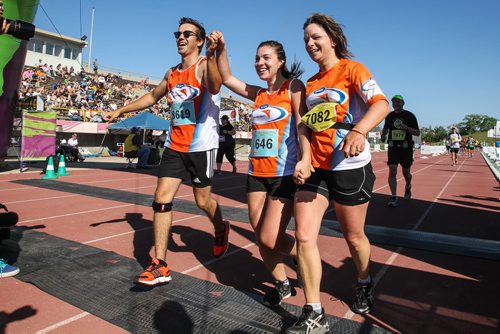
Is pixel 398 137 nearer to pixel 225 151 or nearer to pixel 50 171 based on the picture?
pixel 225 151

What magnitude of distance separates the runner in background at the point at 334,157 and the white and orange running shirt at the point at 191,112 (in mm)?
1109

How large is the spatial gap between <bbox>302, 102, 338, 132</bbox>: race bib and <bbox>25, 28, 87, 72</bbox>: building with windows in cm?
4178

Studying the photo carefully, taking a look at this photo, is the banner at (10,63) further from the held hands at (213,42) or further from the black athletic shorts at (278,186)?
the black athletic shorts at (278,186)

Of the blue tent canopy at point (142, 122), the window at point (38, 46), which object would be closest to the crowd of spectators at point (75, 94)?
the window at point (38, 46)

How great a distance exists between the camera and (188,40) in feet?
11.5

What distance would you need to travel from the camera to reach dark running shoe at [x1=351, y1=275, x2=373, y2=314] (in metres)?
2.81

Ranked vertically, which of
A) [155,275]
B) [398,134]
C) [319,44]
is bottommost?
[155,275]

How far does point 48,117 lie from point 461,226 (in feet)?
45.3

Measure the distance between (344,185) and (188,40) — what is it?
1.98 metres

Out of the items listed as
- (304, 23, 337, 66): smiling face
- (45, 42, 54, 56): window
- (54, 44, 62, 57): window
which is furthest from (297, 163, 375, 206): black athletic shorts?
(54, 44, 62, 57): window

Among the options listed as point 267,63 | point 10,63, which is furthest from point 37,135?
point 267,63

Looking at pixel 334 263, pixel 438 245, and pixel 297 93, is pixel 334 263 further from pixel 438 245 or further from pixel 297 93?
pixel 297 93

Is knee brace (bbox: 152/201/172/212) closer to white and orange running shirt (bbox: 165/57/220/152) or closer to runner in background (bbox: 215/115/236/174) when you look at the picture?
white and orange running shirt (bbox: 165/57/220/152)

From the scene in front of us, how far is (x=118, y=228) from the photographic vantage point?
534cm
